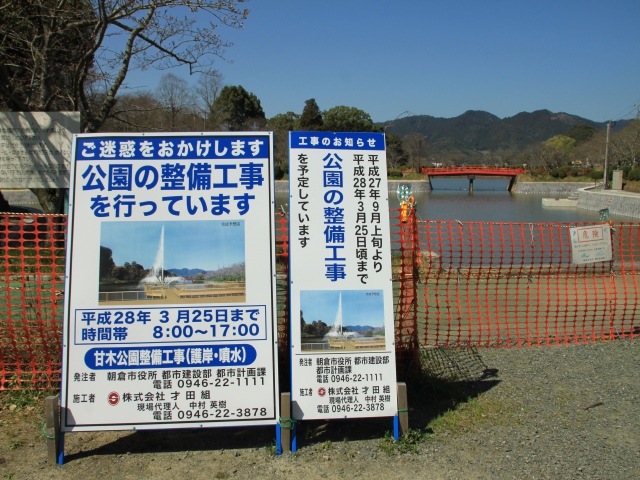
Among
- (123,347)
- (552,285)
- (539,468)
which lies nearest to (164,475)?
(123,347)

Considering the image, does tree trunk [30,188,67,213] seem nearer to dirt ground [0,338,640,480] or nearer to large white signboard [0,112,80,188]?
large white signboard [0,112,80,188]

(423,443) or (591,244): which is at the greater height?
(591,244)

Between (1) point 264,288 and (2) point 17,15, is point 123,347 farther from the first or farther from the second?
(2) point 17,15

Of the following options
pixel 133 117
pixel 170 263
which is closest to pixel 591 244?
pixel 170 263

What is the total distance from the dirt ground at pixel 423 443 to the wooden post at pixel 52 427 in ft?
0.28

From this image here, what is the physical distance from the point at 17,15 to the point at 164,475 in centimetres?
872

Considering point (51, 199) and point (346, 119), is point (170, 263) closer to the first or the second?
point (51, 199)

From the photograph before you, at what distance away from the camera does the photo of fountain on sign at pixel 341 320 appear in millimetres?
3746

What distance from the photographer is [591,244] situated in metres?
7.44

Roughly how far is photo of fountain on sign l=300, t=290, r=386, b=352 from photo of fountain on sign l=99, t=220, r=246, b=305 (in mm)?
481

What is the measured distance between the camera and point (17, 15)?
9.18 meters

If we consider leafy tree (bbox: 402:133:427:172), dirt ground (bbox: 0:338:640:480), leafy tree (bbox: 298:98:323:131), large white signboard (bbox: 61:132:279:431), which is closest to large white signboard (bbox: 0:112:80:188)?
dirt ground (bbox: 0:338:640:480)

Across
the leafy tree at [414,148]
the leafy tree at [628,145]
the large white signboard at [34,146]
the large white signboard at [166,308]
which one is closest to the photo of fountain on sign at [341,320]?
the large white signboard at [166,308]

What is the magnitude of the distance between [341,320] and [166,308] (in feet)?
3.81
